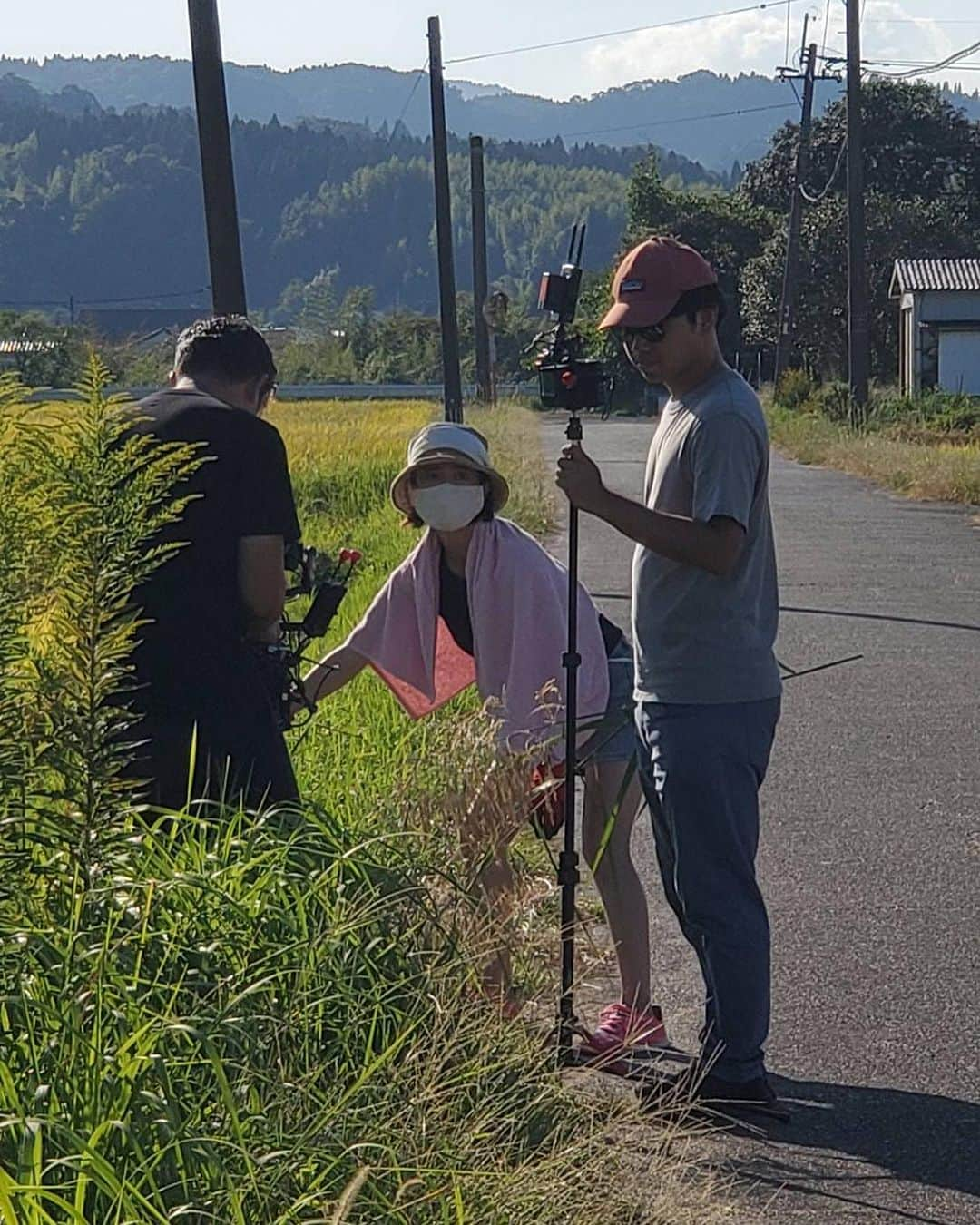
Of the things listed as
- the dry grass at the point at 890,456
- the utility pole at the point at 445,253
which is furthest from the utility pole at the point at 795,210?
Answer: the utility pole at the point at 445,253

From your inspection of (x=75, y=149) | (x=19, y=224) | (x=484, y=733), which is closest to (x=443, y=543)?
(x=484, y=733)

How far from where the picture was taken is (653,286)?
4.88 m

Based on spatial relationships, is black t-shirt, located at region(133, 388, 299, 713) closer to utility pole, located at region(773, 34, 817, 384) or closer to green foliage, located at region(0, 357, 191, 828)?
green foliage, located at region(0, 357, 191, 828)

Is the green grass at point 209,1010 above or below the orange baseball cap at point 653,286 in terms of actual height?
below

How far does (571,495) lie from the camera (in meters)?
4.77

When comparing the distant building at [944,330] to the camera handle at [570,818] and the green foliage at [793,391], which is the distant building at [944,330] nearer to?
the green foliage at [793,391]

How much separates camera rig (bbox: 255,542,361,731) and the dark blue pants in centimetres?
93

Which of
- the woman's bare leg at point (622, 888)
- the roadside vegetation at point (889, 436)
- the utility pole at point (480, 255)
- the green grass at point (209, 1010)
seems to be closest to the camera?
the green grass at point (209, 1010)

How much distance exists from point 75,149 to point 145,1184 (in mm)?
201759

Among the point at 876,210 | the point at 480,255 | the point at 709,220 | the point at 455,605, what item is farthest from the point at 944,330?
the point at 455,605

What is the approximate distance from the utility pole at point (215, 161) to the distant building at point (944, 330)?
45671 mm

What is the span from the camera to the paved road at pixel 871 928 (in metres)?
4.77

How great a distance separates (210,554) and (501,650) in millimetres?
810

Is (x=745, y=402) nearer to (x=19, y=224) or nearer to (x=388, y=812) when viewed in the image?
(x=388, y=812)
